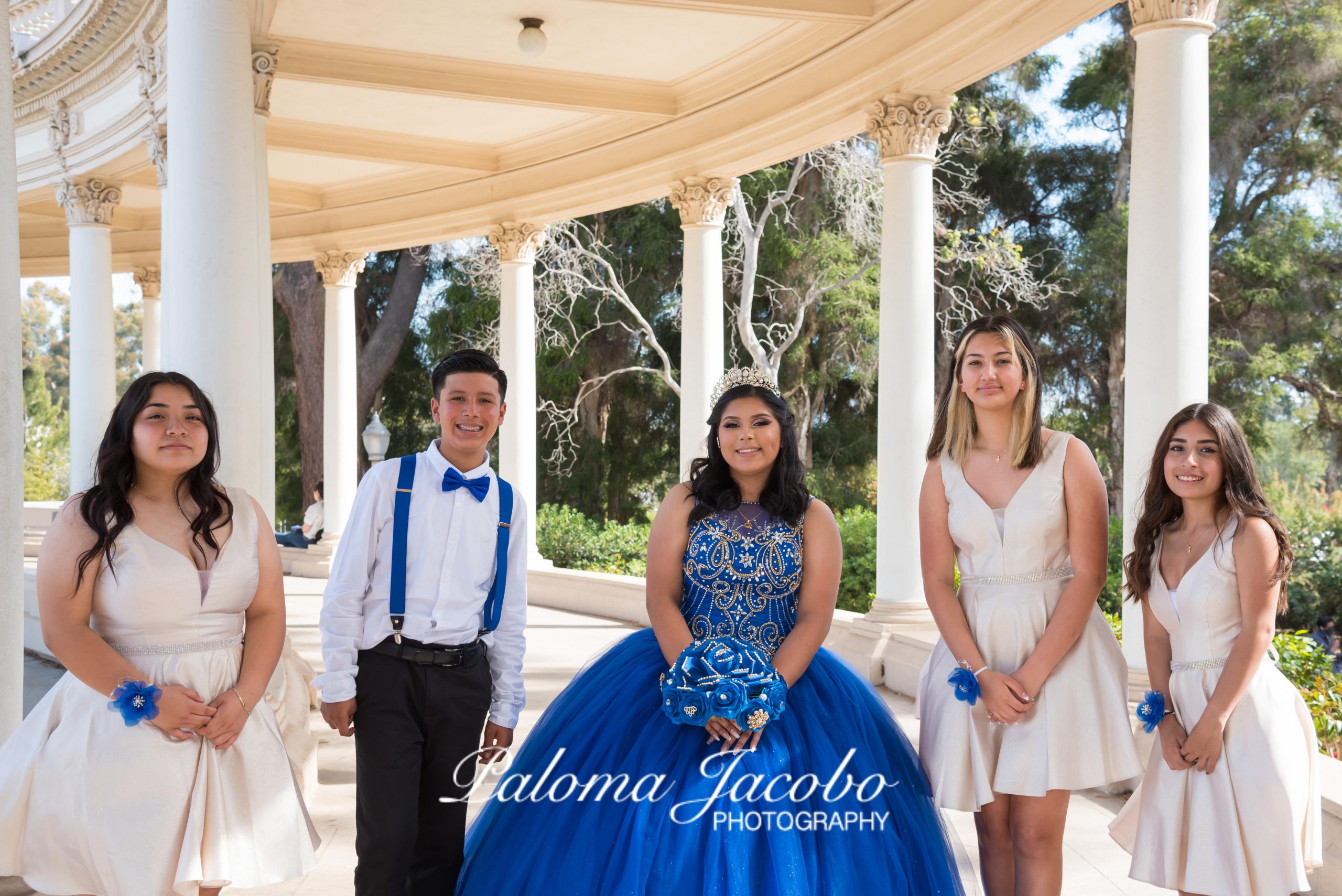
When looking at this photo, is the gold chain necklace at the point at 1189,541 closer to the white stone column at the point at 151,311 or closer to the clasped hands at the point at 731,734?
the clasped hands at the point at 731,734

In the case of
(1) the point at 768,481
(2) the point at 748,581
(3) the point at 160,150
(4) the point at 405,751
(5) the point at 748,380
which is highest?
(3) the point at 160,150

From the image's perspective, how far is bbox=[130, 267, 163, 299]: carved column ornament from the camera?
1353 inches

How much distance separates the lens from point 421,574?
21.4ft

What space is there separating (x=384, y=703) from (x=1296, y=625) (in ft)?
100

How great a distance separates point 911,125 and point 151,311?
2580cm

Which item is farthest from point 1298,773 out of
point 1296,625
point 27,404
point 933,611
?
point 27,404

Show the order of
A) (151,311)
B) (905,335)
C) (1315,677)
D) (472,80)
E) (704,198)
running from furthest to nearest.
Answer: (151,311), (704,198), (472,80), (905,335), (1315,677)

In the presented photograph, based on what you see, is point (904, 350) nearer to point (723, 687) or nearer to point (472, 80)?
point (472, 80)

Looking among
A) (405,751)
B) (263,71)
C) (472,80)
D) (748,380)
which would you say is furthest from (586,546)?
(405,751)

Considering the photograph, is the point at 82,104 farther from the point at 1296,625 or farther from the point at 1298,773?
the point at 1296,625

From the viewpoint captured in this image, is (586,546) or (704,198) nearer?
(704,198)

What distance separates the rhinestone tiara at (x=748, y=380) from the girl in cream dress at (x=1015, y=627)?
1.12m

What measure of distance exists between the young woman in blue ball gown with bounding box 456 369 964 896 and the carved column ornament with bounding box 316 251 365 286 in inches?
984

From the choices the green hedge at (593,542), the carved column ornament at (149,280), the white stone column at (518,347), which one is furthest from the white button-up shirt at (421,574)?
the carved column ornament at (149,280)
